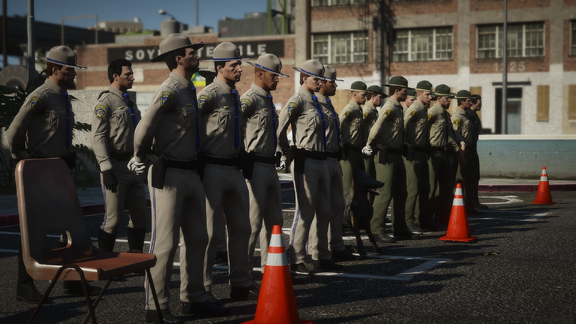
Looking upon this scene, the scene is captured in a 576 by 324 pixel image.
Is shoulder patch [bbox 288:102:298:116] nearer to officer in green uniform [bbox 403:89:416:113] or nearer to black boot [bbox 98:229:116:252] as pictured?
black boot [bbox 98:229:116:252]

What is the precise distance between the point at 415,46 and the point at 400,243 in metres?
31.9

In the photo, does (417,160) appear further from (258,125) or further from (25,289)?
(25,289)

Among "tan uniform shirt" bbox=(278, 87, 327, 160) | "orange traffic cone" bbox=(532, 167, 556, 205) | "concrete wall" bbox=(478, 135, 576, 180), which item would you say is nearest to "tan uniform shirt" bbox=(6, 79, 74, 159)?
"tan uniform shirt" bbox=(278, 87, 327, 160)

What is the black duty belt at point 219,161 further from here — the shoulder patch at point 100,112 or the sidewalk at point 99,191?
the sidewalk at point 99,191

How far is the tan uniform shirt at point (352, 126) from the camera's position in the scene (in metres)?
10.2

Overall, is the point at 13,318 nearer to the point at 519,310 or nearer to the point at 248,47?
the point at 519,310

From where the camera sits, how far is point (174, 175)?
5.25 meters

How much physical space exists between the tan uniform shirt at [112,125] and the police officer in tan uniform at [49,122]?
261mm

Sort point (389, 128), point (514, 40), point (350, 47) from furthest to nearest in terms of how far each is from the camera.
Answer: point (350, 47)
point (514, 40)
point (389, 128)

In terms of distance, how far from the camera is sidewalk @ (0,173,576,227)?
38.3ft

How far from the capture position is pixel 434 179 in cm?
1085

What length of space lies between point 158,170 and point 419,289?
2814 mm

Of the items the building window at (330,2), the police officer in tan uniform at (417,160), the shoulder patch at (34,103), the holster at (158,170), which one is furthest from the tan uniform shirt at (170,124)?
the building window at (330,2)

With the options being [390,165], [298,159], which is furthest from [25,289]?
[390,165]
